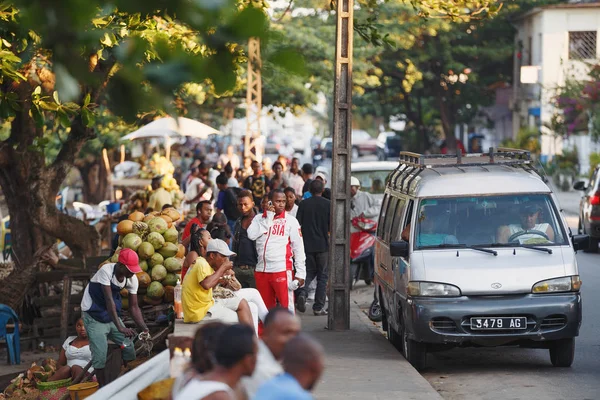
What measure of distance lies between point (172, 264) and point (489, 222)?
3.57m

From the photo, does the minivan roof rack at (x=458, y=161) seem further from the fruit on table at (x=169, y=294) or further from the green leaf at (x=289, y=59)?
the green leaf at (x=289, y=59)

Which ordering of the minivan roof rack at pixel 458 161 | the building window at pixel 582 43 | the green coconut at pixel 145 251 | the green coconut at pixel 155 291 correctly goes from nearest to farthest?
the minivan roof rack at pixel 458 161, the green coconut at pixel 155 291, the green coconut at pixel 145 251, the building window at pixel 582 43

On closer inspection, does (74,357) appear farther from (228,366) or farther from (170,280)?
(228,366)

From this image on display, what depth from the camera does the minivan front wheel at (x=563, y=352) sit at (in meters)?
10.6

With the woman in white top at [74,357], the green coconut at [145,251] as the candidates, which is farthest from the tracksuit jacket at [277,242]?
the woman in white top at [74,357]

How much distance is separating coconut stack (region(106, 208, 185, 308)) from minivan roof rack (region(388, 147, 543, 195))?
2.65 metres

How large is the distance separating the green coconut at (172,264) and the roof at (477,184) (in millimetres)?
2820

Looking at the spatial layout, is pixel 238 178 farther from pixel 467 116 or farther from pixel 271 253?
pixel 467 116

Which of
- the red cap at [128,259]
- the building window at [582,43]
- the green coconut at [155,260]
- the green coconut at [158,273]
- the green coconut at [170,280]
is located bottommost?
the green coconut at [170,280]

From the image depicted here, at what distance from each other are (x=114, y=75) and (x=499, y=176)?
298 inches

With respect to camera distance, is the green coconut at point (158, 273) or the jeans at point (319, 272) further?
the jeans at point (319, 272)

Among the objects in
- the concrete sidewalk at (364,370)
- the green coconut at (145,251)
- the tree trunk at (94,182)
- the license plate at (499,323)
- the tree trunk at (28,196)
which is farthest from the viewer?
the tree trunk at (94,182)

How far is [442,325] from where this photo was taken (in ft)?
33.5

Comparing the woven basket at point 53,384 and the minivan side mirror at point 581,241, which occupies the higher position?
the minivan side mirror at point 581,241
